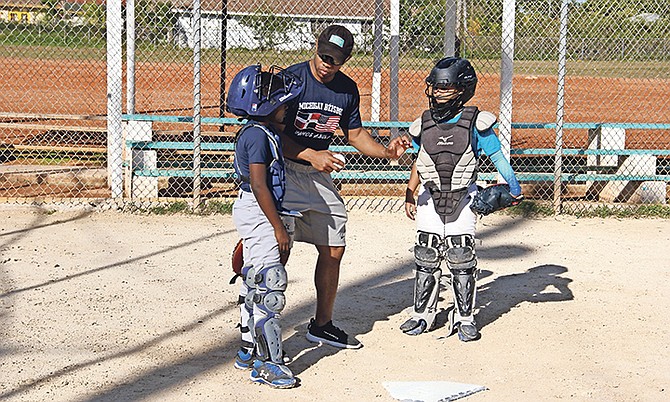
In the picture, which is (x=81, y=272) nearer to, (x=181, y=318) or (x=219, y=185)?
(x=181, y=318)

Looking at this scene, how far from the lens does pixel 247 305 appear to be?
517 centimetres

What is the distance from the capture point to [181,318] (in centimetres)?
642

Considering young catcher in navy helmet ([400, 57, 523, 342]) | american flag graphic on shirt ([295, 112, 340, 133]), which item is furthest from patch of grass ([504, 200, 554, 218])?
american flag graphic on shirt ([295, 112, 340, 133])

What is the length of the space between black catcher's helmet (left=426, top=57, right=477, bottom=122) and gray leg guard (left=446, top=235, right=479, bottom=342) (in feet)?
2.60

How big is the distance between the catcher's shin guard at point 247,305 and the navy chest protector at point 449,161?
4.67 feet

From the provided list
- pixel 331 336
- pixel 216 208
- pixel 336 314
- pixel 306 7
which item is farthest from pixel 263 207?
pixel 306 7

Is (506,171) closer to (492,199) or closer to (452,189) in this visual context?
(492,199)

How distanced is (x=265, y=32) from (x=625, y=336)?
1188cm

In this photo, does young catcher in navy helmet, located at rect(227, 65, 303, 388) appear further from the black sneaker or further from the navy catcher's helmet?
the black sneaker

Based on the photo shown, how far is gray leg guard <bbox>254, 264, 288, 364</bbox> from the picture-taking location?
5043 millimetres

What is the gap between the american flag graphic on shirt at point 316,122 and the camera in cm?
553

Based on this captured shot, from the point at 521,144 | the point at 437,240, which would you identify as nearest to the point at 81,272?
the point at 437,240

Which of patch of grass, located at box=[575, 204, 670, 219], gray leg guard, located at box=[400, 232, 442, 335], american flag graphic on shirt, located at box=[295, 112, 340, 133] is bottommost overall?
patch of grass, located at box=[575, 204, 670, 219]

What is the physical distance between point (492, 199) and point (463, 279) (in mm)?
564
